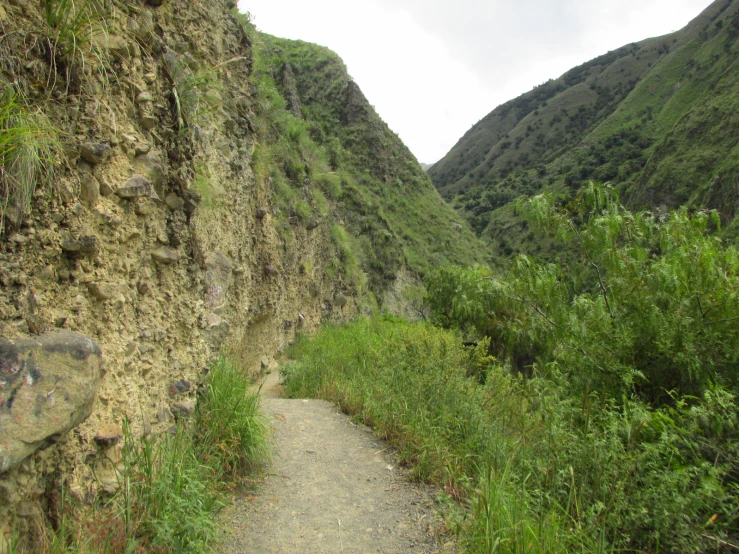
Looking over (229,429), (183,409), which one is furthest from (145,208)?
(229,429)

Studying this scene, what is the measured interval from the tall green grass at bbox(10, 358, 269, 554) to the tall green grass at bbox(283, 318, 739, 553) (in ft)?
5.52

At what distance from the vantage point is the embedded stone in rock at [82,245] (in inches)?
121

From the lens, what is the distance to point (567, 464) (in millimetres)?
A: 3680

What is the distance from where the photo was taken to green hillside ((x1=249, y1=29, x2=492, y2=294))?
15.0 m

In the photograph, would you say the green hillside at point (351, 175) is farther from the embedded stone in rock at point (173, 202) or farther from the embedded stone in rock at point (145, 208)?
the embedded stone in rock at point (145, 208)

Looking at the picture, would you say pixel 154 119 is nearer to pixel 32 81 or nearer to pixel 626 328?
pixel 32 81

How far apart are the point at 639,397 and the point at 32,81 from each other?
5704mm

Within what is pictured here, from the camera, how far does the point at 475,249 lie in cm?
3647

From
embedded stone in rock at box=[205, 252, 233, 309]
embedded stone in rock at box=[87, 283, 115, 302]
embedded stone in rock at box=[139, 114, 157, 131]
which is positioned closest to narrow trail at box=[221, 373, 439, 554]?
embedded stone in rock at box=[87, 283, 115, 302]

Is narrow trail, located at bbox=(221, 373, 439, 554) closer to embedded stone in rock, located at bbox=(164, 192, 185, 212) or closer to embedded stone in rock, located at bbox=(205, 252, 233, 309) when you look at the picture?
embedded stone in rock, located at bbox=(205, 252, 233, 309)

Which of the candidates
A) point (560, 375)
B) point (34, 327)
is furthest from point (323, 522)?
point (560, 375)

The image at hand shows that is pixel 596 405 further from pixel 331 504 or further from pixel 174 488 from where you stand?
pixel 174 488

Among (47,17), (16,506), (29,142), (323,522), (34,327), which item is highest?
(47,17)

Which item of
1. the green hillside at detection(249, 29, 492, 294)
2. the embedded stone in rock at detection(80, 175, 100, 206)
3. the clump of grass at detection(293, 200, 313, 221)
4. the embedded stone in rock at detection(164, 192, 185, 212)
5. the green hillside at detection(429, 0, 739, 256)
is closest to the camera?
the embedded stone in rock at detection(80, 175, 100, 206)
